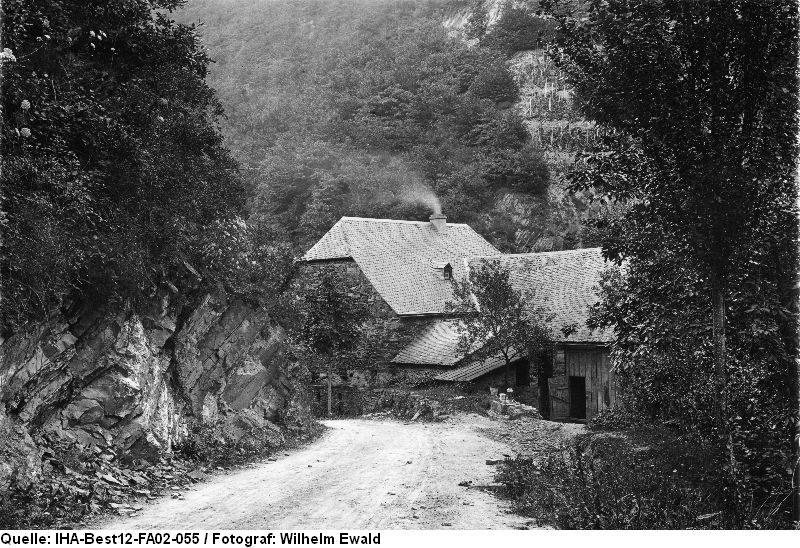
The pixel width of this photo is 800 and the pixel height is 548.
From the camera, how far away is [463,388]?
2403 centimetres

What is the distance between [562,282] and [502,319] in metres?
3.86

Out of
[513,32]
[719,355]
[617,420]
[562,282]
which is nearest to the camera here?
[719,355]

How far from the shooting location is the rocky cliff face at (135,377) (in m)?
8.18

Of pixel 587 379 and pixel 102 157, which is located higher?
pixel 102 157

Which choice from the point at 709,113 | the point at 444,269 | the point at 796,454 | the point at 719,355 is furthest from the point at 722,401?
the point at 444,269

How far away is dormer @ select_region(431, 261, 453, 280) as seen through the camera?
29297 mm

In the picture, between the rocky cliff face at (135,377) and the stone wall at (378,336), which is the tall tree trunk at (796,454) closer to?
the rocky cliff face at (135,377)

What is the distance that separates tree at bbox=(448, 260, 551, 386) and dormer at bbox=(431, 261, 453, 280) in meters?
5.73

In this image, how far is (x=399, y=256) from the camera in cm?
2933

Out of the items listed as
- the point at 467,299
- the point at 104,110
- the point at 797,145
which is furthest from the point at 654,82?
the point at 467,299

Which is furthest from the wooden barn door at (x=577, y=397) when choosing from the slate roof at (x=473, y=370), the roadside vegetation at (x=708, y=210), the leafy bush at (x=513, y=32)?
the leafy bush at (x=513, y=32)

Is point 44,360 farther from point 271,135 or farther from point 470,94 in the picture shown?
point 470,94

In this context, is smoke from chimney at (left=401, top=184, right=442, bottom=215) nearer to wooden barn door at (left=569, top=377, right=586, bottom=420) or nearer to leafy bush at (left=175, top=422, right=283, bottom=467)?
wooden barn door at (left=569, top=377, right=586, bottom=420)

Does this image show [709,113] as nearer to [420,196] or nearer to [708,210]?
[708,210]
